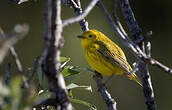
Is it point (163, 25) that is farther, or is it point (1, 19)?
point (163, 25)

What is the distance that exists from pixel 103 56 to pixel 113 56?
0.43ft

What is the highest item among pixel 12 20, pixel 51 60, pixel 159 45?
pixel 12 20

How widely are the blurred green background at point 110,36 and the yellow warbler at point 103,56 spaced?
6.82 ft

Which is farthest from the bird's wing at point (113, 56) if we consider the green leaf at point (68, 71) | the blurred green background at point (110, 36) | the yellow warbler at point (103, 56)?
the blurred green background at point (110, 36)

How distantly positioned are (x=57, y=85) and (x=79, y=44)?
548 centimetres

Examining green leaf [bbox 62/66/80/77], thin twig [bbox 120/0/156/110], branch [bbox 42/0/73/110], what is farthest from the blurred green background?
branch [bbox 42/0/73/110]

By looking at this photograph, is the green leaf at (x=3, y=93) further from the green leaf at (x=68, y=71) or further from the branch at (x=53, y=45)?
the green leaf at (x=68, y=71)

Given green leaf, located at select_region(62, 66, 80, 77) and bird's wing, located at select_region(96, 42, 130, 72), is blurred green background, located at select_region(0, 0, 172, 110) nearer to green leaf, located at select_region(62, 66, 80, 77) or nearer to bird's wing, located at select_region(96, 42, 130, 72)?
bird's wing, located at select_region(96, 42, 130, 72)

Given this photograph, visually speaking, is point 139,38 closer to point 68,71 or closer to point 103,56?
point 68,71

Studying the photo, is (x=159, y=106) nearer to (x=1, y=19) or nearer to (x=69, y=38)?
(x=69, y=38)

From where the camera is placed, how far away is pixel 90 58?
14.1 feet

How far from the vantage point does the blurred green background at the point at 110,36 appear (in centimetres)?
685

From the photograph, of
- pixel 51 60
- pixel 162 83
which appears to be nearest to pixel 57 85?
pixel 51 60

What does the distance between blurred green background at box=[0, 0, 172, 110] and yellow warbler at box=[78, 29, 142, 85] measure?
6.82ft
